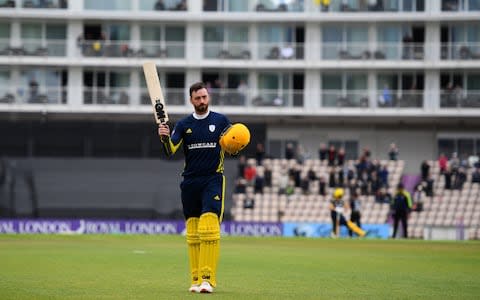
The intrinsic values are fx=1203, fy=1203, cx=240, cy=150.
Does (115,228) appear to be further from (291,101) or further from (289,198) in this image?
(291,101)

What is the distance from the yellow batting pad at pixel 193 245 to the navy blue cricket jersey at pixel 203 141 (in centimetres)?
76

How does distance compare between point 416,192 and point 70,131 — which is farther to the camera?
point 70,131

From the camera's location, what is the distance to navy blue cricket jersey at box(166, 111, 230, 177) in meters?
18.2

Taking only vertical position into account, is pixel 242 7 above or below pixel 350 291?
above

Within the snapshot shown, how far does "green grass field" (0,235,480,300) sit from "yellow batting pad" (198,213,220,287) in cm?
33

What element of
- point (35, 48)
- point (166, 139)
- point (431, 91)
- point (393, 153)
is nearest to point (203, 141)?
point (166, 139)

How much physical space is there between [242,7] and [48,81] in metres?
14.0

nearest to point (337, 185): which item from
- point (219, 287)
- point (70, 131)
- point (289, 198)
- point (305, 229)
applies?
point (289, 198)

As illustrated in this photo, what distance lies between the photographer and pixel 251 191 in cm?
7169

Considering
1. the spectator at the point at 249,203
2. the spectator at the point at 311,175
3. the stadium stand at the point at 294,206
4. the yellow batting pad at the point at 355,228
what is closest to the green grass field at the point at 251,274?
the yellow batting pad at the point at 355,228

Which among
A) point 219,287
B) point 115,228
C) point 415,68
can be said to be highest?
point 415,68

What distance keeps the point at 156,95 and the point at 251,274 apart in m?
4.84

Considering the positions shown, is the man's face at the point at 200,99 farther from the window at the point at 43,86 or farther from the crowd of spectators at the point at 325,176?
the window at the point at 43,86

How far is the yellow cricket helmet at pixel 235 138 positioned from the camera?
17.7 metres
